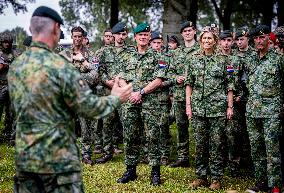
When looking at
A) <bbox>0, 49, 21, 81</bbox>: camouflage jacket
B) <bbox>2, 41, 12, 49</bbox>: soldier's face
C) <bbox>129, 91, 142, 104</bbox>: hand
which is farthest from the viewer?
<bbox>2, 41, 12, 49</bbox>: soldier's face

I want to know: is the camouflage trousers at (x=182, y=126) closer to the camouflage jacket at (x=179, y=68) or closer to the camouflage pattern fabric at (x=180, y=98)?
the camouflage pattern fabric at (x=180, y=98)

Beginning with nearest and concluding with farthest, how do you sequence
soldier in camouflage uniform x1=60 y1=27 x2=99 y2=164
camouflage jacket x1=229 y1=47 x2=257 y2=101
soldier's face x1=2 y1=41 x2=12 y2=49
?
camouflage jacket x1=229 y1=47 x2=257 y2=101 < soldier in camouflage uniform x1=60 y1=27 x2=99 y2=164 < soldier's face x1=2 y1=41 x2=12 y2=49

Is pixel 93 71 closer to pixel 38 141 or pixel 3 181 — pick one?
pixel 3 181

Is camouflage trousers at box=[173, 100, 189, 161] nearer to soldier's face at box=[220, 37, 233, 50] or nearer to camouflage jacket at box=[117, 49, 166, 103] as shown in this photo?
soldier's face at box=[220, 37, 233, 50]

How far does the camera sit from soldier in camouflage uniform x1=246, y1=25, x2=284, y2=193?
6672 mm

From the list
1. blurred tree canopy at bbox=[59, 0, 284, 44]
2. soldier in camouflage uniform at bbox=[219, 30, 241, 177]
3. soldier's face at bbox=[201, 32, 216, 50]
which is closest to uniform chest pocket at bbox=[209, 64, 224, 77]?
soldier's face at bbox=[201, 32, 216, 50]

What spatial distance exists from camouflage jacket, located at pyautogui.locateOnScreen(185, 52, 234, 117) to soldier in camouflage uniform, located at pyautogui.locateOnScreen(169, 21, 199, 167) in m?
1.90

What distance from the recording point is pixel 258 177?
708cm

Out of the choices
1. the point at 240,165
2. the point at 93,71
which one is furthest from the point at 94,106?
the point at 240,165

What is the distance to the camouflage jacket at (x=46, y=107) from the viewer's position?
373cm

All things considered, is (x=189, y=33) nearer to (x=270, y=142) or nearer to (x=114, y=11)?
(x=270, y=142)

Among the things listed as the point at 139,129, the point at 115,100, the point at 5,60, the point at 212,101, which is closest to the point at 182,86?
the point at 139,129

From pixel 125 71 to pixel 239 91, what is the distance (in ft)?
7.15

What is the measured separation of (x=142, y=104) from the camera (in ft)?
24.6
